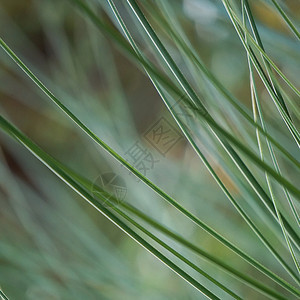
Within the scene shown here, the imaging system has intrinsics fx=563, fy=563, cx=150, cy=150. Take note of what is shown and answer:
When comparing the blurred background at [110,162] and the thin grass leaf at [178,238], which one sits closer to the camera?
the thin grass leaf at [178,238]

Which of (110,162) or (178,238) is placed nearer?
(178,238)

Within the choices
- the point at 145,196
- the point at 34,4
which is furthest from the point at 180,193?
the point at 34,4

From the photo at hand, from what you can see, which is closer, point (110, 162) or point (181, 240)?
point (181, 240)

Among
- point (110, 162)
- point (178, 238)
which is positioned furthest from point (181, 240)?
point (110, 162)

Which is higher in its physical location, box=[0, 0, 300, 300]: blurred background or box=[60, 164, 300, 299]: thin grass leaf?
box=[0, 0, 300, 300]: blurred background

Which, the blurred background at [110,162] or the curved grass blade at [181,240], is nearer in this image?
the curved grass blade at [181,240]

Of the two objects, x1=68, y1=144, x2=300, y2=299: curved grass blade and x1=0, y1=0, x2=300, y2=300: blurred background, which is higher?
x1=0, y1=0, x2=300, y2=300: blurred background

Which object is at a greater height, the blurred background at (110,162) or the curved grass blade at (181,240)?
the blurred background at (110,162)

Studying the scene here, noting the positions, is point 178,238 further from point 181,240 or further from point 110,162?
point 110,162

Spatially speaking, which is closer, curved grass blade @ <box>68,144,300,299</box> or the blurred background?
curved grass blade @ <box>68,144,300,299</box>
